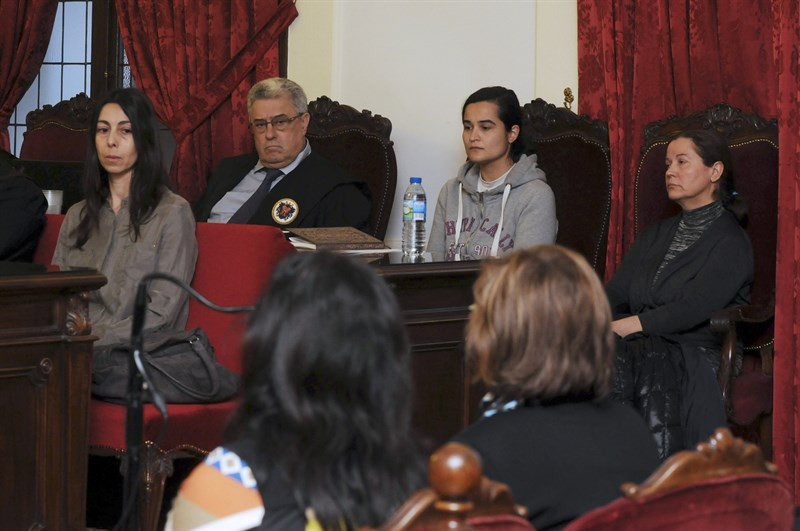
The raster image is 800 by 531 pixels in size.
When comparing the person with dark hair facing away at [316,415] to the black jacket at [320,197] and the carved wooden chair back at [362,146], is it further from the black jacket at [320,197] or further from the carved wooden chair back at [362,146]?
the carved wooden chair back at [362,146]

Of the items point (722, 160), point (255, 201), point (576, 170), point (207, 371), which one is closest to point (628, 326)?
point (722, 160)

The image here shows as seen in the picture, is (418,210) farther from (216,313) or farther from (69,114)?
(69,114)

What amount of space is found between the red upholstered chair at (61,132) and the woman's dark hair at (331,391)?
4513 mm

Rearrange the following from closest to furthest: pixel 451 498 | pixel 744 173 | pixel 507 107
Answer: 1. pixel 451 498
2. pixel 744 173
3. pixel 507 107

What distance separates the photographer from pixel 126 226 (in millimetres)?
3643

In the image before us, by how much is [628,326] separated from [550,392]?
2264mm

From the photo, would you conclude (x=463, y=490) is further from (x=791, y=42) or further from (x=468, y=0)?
(x=468, y=0)

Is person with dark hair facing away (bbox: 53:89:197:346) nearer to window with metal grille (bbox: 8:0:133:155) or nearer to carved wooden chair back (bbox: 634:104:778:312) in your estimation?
carved wooden chair back (bbox: 634:104:778:312)

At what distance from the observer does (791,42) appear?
3688 mm

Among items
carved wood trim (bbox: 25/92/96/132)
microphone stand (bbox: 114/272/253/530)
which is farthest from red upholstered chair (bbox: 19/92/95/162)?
microphone stand (bbox: 114/272/253/530)

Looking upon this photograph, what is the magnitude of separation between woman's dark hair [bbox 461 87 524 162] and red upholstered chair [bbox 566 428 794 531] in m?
3.24

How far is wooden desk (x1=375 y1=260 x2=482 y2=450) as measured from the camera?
3.62 m

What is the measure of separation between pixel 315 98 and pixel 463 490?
4.71m

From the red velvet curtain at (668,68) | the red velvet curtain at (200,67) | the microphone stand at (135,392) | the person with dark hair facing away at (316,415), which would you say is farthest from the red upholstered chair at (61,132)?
the person with dark hair facing away at (316,415)
